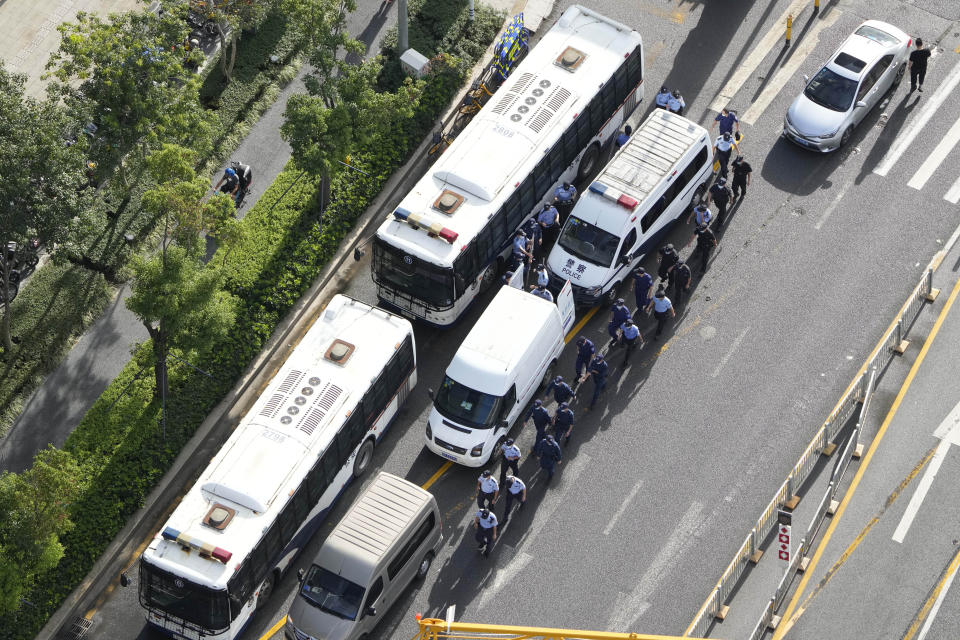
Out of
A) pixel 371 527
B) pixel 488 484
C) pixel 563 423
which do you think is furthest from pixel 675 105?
pixel 371 527

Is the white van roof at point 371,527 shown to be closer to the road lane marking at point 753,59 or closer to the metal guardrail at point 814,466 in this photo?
the metal guardrail at point 814,466

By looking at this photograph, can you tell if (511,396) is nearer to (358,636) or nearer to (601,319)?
(601,319)

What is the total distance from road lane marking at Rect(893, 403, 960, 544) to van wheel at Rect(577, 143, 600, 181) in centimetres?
1222

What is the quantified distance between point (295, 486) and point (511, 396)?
19.2 ft

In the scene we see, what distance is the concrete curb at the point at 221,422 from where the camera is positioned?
32.4m

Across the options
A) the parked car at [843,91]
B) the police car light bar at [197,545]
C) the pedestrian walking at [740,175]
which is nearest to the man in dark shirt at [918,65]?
the parked car at [843,91]

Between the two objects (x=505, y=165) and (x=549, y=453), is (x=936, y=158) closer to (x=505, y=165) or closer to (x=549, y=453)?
(x=505, y=165)

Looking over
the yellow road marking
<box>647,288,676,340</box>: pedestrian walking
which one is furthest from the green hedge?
the yellow road marking

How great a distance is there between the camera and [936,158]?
39938 mm

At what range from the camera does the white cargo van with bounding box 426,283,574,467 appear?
33438mm

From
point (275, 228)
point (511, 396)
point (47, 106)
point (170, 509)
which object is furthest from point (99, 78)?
point (511, 396)

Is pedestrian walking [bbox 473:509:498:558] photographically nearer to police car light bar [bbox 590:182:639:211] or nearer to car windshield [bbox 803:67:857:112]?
police car light bar [bbox 590:182:639:211]

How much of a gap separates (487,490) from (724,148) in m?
13.1

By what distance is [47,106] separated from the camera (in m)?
33.6
